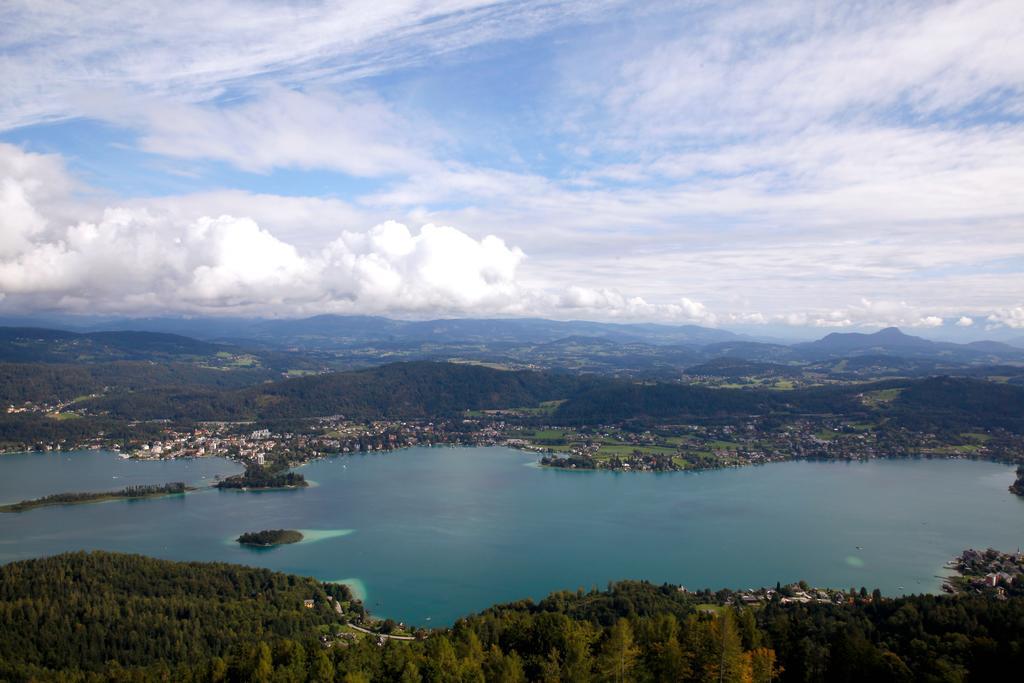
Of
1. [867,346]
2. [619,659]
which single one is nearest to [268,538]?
[619,659]

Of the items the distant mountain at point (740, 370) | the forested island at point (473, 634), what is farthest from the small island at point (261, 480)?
the distant mountain at point (740, 370)

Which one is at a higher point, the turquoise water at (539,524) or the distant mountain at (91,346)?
the distant mountain at (91,346)

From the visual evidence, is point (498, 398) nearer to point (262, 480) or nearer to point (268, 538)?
point (262, 480)

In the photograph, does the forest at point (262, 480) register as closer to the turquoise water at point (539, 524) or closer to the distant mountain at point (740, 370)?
the turquoise water at point (539, 524)

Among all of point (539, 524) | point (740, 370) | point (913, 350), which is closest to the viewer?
point (539, 524)

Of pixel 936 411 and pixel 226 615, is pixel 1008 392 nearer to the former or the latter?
pixel 936 411

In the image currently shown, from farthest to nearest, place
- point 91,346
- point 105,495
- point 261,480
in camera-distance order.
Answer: point 91,346, point 261,480, point 105,495
